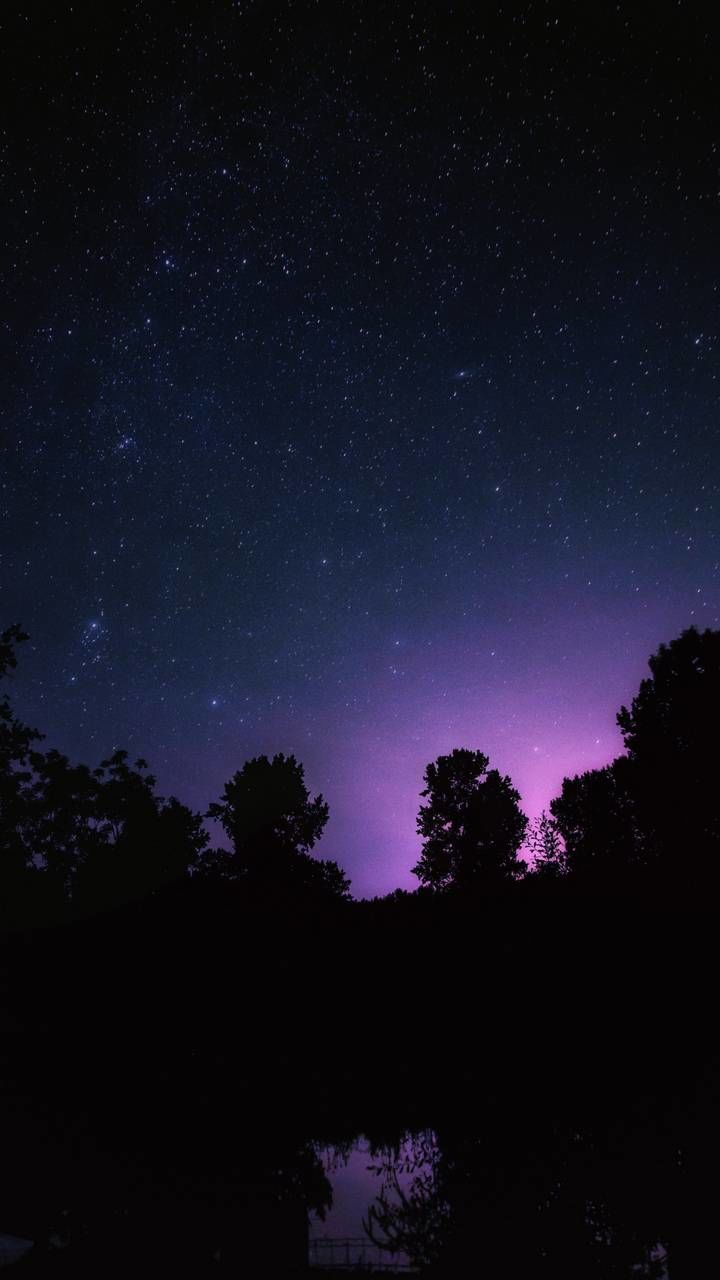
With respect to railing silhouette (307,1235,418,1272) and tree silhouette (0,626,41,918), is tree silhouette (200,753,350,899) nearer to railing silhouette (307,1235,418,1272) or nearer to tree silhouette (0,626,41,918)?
tree silhouette (0,626,41,918)

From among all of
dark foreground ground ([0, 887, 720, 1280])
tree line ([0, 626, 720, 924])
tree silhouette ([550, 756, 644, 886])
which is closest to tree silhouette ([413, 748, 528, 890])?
tree line ([0, 626, 720, 924])

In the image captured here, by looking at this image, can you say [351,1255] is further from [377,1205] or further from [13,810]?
[13,810]

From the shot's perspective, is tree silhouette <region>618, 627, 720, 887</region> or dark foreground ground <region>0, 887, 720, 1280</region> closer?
dark foreground ground <region>0, 887, 720, 1280</region>

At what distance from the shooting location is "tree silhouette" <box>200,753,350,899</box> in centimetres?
3800

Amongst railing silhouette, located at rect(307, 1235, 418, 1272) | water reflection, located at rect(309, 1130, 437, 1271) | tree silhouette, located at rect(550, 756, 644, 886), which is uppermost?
tree silhouette, located at rect(550, 756, 644, 886)

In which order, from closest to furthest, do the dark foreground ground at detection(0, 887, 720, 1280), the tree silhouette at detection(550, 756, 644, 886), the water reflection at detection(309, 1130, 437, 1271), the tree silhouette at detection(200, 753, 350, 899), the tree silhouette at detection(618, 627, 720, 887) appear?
the dark foreground ground at detection(0, 887, 720, 1280)
the water reflection at detection(309, 1130, 437, 1271)
the tree silhouette at detection(618, 627, 720, 887)
the tree silhouette at detection(550, 756, 644, 886)
the tree silhouette at detection(200, 753, 350, 899)

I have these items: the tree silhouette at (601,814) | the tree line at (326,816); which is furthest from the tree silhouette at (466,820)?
the tree silhouette at (601,814)

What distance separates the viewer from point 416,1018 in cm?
853

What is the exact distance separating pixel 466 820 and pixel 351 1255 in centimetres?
3580

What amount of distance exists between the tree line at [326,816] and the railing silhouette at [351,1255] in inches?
545

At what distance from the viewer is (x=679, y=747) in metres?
27.7

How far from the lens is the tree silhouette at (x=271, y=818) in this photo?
38.0 m

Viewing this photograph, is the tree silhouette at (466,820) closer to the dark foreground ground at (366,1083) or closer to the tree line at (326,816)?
the tree line at (326,816)

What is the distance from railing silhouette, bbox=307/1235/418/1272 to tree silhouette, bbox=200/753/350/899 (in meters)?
29.1
